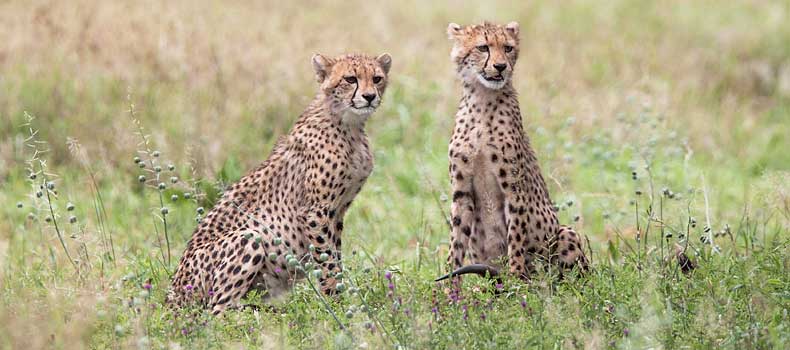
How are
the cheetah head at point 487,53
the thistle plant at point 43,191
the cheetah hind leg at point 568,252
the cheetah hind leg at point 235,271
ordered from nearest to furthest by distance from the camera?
the thistle plant at point 43,191, the cheetah hind leg at point 235,271, the cheetah head at point 487,53, the cheetah hind leg at point 568,252

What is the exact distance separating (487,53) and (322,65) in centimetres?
77

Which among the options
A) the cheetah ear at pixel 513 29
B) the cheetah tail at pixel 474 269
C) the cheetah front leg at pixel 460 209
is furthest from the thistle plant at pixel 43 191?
the cheetah ear at pixel 513 29

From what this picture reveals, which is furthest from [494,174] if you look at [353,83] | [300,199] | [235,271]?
[235,271]

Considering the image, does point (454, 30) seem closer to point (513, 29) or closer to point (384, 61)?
point (513, 29)

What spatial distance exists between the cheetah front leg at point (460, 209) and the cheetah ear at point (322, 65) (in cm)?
71

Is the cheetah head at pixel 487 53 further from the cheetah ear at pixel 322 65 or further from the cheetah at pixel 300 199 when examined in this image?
the cheetah ear at pixel 322 65

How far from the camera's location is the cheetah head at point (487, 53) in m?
5.23

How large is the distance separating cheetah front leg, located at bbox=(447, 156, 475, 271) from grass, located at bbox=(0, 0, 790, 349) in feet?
0.66

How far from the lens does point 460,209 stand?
540cm

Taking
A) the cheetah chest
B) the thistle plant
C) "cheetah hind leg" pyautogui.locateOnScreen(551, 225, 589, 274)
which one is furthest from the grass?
the cheetah chest

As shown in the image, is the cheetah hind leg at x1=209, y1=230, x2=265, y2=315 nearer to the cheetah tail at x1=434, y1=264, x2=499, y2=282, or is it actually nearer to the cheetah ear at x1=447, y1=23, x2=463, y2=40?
the cheetah tail at x1=434, y1=264, x2=499, y2=282

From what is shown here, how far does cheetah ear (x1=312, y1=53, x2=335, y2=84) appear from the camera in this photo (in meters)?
5.54

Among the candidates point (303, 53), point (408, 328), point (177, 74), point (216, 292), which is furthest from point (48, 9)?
point (408, 328)

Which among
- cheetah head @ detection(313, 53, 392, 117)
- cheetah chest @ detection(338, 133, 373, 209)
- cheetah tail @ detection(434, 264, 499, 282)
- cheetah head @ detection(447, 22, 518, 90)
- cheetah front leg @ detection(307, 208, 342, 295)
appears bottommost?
cheetah front leg @ detection(307, 208, 342, 295)
